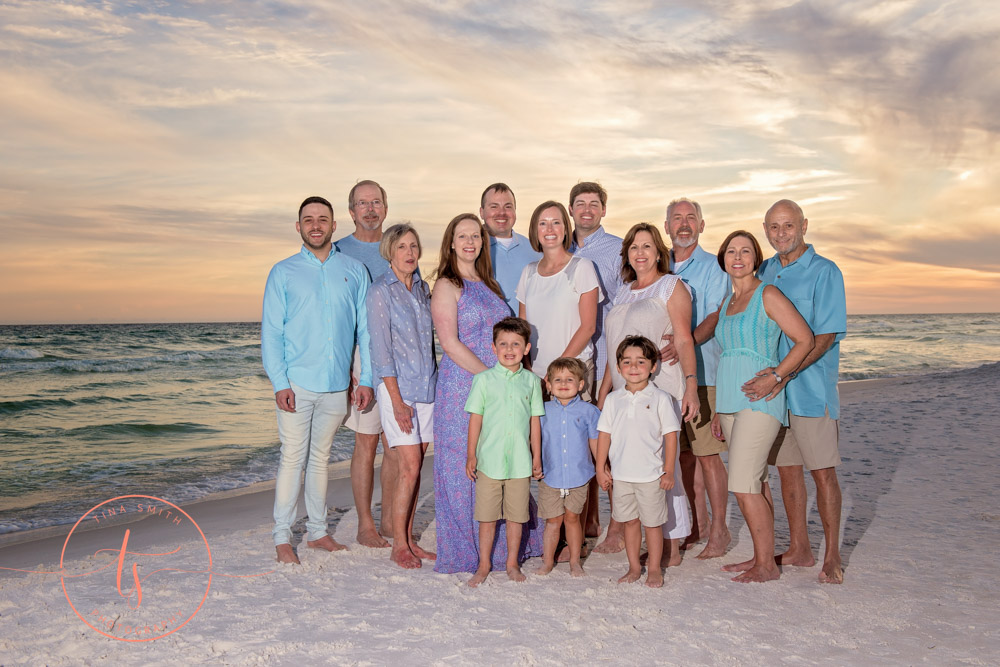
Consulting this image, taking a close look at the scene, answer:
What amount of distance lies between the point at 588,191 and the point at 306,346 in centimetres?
210

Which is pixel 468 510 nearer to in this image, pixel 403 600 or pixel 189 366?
pixel 403 600

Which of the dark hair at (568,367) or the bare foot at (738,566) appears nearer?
the dark hair at (568,367)

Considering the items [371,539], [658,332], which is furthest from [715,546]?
[371,539]

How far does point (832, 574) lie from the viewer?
411 cm

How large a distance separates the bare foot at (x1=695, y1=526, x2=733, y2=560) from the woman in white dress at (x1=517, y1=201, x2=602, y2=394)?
119 centimetres

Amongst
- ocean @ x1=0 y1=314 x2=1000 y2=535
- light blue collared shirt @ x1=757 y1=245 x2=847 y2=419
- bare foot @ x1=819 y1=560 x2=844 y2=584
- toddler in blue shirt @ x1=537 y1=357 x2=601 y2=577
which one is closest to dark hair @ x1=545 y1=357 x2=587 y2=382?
toddler in blue shirt @ x1=537 y1=357 x2=601 y2=577

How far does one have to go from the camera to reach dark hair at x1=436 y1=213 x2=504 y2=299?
14.5 ft

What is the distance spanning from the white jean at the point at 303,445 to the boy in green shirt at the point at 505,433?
3.32ft

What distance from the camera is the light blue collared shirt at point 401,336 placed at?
14.6 feet

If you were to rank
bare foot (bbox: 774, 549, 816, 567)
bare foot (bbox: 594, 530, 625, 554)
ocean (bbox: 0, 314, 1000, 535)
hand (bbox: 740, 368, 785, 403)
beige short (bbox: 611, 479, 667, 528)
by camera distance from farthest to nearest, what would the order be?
1. ocean (bbox: 0, 314, 1000, 535)
2. bare foot (bbox: 594, 530, 625, 554)
3. bare foot (bbox: 774, 549, 816, 567)
4. beige short (bbox: 611, 479, 667, 528)
5. hand (bbox: 740, 368, 785, 403)

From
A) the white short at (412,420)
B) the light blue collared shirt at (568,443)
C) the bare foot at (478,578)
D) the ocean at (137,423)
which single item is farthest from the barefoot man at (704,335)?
the ocean at (137,423)

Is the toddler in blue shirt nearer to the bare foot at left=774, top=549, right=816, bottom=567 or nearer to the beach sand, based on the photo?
the beach sand

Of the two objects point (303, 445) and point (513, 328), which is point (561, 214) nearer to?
point (513, 328)

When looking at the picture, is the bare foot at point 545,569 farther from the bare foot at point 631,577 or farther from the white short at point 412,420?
the white short at point 412,420
